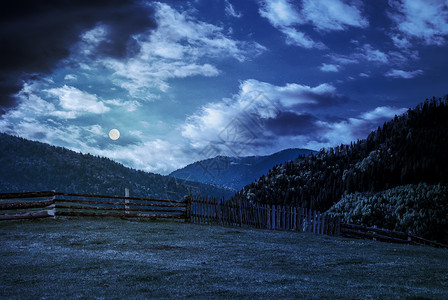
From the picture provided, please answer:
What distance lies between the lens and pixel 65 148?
151 meters

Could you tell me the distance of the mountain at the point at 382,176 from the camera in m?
90.0

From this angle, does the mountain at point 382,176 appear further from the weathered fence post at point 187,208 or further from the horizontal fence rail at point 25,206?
the horizontal fence rail at point 25,206

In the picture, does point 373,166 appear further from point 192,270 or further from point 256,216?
point 192,270

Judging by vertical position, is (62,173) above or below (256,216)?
above

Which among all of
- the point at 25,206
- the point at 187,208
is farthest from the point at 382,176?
the point at 25,206

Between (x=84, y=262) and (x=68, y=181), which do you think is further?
(x=68, y=181)

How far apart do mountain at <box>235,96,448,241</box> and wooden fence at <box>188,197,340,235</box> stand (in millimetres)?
51781

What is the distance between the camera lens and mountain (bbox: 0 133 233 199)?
128625 mm

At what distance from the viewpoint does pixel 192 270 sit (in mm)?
8258

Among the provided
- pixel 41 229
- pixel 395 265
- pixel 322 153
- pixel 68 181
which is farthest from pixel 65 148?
pixel 395 265

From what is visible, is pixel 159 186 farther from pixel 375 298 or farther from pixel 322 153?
pixel 375 298

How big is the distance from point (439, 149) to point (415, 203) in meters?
31.5

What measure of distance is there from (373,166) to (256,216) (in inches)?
4224

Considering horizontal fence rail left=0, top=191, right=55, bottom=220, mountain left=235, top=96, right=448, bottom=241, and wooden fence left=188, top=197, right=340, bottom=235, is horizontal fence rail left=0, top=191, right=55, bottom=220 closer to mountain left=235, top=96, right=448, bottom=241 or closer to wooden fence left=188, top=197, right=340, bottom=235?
wooden fence left=188, top=197, right=340, bottom=235
